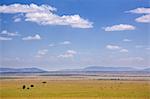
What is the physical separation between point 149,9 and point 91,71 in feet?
238

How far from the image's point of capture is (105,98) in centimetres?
1263

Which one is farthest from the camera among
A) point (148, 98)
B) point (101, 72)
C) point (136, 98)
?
point (101, 72)

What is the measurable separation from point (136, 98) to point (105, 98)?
3.28ft

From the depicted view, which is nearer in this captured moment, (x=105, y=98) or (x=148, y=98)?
(x=148, y=98)

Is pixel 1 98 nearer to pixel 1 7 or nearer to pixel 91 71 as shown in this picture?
pixel 1 7

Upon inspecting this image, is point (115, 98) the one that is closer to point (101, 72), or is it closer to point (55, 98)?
point (55, 98)

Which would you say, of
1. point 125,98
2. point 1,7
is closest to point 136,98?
point 125,98

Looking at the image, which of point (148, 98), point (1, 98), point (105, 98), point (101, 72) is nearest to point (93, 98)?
point (105, 98)

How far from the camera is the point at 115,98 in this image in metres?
12.7

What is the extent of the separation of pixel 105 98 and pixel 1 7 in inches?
173

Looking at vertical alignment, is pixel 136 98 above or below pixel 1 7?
below

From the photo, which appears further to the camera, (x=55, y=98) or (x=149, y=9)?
(x=55, y=98)

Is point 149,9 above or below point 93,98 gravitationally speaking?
above

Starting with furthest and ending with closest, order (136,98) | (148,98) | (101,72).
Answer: (101,72)
(136,98)
(148,98)
